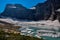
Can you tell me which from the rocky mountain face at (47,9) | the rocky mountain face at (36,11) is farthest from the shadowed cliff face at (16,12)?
the rocky mountain face at (47,9)

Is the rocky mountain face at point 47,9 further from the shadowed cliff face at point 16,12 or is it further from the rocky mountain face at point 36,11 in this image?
the shadowed cliff face at point 16,12

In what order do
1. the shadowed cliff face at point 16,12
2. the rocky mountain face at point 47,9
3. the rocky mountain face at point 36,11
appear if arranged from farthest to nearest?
the shadowed cliff face at point 16,12
the rocky mountain face at point 36,11
the rocky mountain face at point 47,9

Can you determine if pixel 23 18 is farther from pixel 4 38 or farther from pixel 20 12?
pixel 4 38

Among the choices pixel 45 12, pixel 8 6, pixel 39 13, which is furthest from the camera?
pixel 8 6

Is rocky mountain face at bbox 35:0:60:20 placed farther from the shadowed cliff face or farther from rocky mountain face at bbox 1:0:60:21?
the shadowed cliff face

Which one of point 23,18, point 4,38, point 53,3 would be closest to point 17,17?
point 23,18

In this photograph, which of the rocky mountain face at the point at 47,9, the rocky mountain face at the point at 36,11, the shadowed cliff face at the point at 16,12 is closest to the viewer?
the rocky mountain face at the point at 47,9

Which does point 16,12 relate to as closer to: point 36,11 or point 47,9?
point 36,11

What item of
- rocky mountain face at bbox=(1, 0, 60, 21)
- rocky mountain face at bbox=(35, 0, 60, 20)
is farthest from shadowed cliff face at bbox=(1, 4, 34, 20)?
rocky mountain face at bbox=(35, 0, 60, 20)
